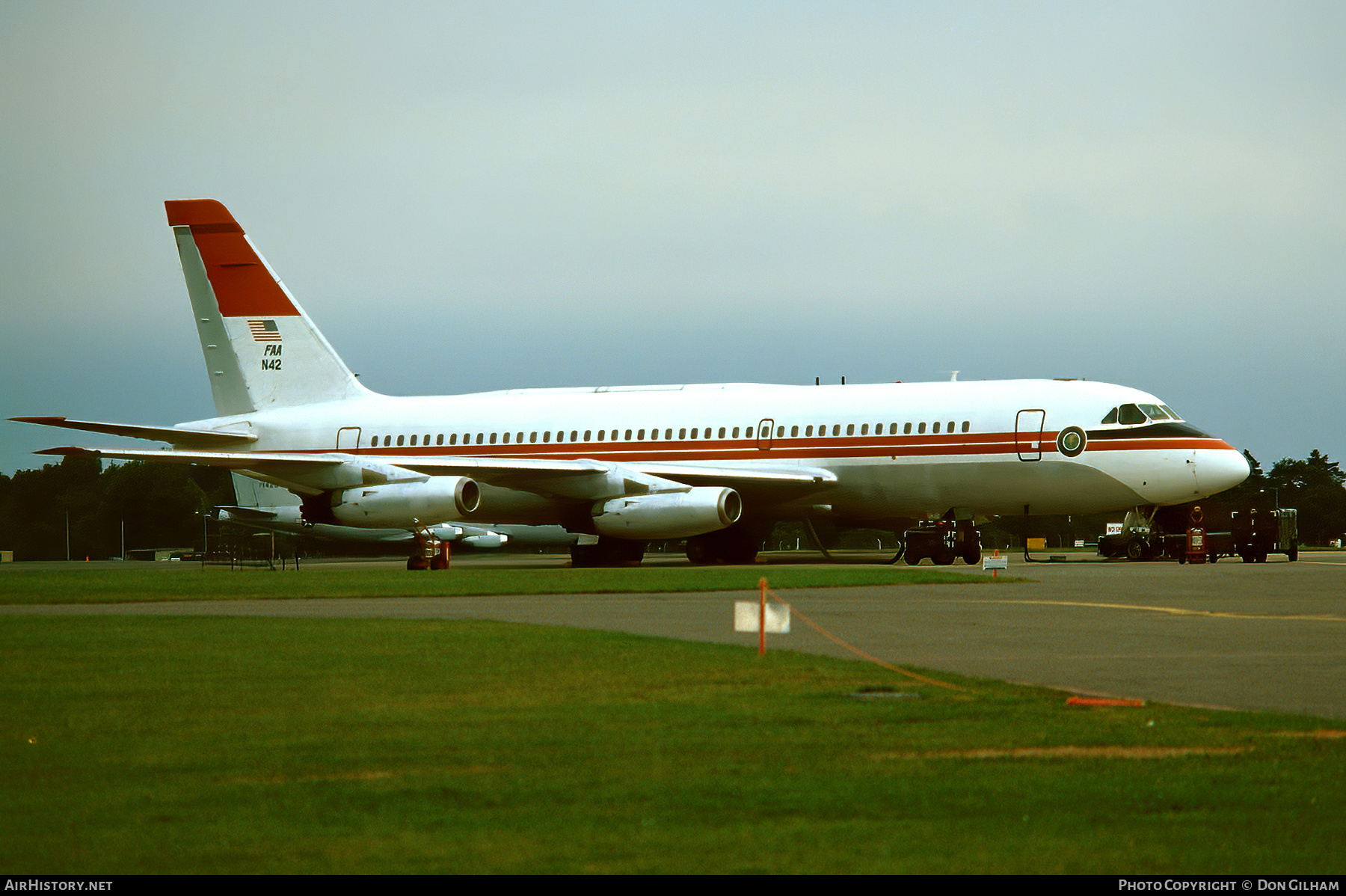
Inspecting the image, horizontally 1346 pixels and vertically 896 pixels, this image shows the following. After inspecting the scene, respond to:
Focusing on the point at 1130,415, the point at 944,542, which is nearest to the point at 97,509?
the point at 944,542

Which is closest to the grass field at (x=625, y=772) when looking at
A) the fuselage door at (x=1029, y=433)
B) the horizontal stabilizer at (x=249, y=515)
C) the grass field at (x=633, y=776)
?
the grass field at (x=633, y=776)

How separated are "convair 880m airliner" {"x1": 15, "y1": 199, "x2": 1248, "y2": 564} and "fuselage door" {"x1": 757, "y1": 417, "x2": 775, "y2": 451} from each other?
0.20 feet

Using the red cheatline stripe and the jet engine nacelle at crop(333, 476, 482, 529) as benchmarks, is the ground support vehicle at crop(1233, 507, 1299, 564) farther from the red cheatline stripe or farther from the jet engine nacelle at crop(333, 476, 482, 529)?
the jet engine nacelle at crop(333, 476, 482, 529)

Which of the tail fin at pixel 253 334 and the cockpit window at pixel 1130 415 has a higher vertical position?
the tail fin at pixel 253 334

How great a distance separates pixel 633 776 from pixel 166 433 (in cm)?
3496

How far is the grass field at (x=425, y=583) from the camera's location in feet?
75.8

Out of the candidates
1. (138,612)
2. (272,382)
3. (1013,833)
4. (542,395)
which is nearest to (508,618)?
(138,612)

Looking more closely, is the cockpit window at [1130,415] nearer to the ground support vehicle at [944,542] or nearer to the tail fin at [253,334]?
the ground support vehicle at [944,542]

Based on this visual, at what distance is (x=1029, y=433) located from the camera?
32.9 metres

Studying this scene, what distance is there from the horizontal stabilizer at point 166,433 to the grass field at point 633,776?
80.8 ft

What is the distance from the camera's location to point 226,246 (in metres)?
42.5

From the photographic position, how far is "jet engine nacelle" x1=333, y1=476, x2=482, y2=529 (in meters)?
33.7

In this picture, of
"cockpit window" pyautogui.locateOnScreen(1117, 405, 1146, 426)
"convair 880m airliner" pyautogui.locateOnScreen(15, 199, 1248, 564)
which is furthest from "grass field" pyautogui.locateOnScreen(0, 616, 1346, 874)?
"cockpit window" pyautogui.locateOnScreen(1117, 405, 1146, 426)
